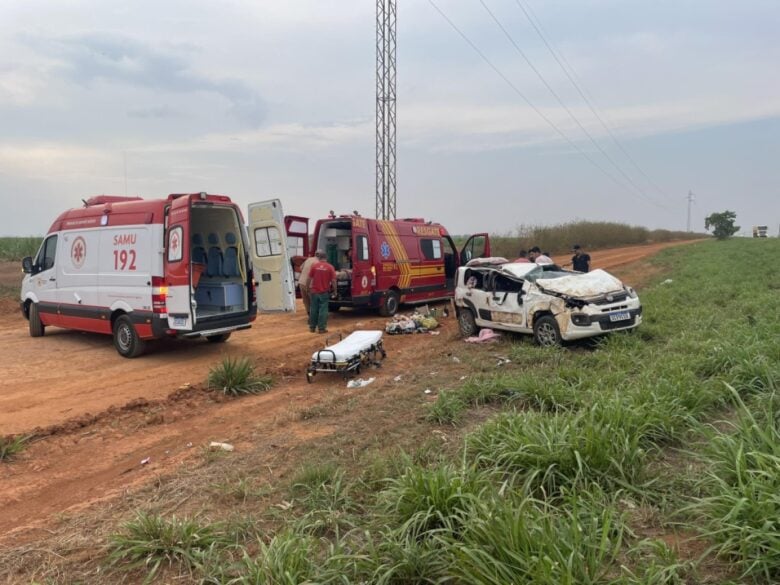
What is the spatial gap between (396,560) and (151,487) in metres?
2.36

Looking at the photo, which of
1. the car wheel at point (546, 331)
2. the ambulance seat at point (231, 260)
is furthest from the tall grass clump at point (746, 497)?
the ambulance seat at point (231, 260)

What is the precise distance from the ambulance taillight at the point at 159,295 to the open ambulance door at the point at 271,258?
1.81 metres

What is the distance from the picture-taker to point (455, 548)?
252 centimetres

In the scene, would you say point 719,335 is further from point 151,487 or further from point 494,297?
point 151,487

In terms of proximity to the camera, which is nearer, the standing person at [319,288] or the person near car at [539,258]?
the person near car at [539,258]

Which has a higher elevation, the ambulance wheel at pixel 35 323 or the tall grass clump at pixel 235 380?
the ambulance wheel at pixel 35 323

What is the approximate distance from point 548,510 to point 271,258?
25.1 ft

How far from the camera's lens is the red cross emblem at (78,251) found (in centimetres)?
965

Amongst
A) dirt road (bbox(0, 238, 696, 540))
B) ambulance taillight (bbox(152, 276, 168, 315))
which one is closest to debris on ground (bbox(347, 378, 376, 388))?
dirt road (bbox(0, 238, 696, 540))

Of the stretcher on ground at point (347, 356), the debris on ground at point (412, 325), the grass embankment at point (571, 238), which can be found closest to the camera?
the stretcher on ground at point (347, 356)


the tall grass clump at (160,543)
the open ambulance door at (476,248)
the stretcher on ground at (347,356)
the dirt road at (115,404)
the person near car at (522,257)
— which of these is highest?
the open ambulance door at (476,248)

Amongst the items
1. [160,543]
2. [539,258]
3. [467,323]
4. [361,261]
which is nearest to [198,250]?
[361,261]

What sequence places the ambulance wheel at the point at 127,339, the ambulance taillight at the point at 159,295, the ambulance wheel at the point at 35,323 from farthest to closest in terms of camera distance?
the ambulance wheel at the point at 35,323 < the ambulance wheel at the point at 127,339 < the ambulance taillight at the point at 159,295

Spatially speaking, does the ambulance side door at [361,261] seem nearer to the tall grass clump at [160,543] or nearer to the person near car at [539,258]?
the person near car at [539,258]
